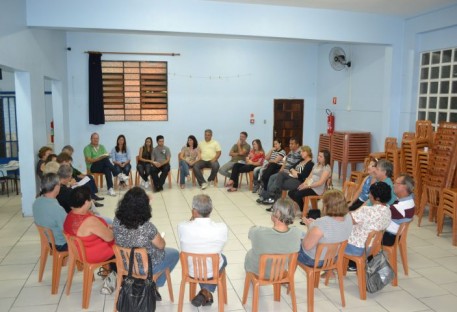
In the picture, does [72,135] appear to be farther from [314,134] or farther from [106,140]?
[314,134]

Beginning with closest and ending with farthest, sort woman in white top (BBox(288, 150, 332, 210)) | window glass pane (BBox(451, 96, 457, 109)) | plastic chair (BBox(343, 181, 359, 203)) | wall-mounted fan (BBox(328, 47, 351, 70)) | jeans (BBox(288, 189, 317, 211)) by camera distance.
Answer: plastic chair (BBox(343, 181, 359, 203)) → woman in white top (BBox(288, 150, 332, 210)) → jeans (BBox(288, 189, 317, 211)) → window glass pane (BBox(451, 96, 457, 109)) → wall-mounted fan (BBox(328, 47, 351, 70))

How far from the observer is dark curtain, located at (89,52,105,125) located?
28.0 feet

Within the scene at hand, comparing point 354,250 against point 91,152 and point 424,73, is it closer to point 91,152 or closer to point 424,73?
point 424,73

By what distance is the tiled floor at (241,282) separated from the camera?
320cm

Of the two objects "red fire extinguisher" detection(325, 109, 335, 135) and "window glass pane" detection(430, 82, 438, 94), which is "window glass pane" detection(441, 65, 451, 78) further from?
"red fire extinguisher" detection(325, 109, 335, 135)

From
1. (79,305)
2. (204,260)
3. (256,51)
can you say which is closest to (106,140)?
(256,51)

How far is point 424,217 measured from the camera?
572cm

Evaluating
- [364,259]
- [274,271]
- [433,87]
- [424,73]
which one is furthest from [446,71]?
[274,271]

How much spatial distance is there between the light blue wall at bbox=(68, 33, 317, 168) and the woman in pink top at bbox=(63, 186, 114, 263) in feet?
19.6

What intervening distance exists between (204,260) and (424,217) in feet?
13.5

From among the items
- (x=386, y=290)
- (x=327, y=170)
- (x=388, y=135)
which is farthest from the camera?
(x=388, y=135)

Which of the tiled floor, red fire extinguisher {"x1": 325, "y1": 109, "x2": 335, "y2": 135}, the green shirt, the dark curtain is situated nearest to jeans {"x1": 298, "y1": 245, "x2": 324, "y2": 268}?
the tiled floor

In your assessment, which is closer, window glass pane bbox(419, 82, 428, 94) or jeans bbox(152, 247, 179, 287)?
jeans bbox(152, 247, 179, 287)

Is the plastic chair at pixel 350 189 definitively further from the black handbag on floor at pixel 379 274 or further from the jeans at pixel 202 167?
the jeans at pixel 202 167
